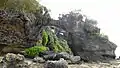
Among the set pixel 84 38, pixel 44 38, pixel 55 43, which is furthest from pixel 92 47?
pixel 44 38

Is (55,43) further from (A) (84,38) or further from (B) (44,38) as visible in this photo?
(A) (84,38)

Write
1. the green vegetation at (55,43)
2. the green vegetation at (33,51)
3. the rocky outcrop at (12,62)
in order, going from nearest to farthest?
the rocky outcrop at (12,62), the green vegetation at (33,51), the green vegetation at (55,43)

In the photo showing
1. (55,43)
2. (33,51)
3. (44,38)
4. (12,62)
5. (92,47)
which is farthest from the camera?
(92,47)

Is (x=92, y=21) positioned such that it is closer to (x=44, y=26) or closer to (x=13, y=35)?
(x=44, y=26)

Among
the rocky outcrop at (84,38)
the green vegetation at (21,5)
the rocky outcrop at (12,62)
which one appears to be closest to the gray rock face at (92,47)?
the rocky outcrop at (84,38)

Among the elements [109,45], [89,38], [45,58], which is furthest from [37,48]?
[109,45]

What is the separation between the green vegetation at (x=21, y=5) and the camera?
1142 centimetres

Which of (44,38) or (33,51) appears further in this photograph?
(44,38)

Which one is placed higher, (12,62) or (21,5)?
(21,5)

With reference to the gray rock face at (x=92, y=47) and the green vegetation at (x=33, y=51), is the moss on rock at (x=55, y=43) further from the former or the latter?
the green vegetation at (x=33, y=51)

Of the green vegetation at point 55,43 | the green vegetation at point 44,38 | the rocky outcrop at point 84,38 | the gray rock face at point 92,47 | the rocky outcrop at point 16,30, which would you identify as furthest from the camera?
the rocky outcrop at point 84,38

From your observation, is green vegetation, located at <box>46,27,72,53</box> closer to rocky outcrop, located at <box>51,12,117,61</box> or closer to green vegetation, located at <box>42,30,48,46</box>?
green vegetation, located at <box>42,30,48,46</box>

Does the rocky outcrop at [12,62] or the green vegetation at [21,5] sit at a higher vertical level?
the green vegetation at [21,5]

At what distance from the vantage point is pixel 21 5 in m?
12.0
